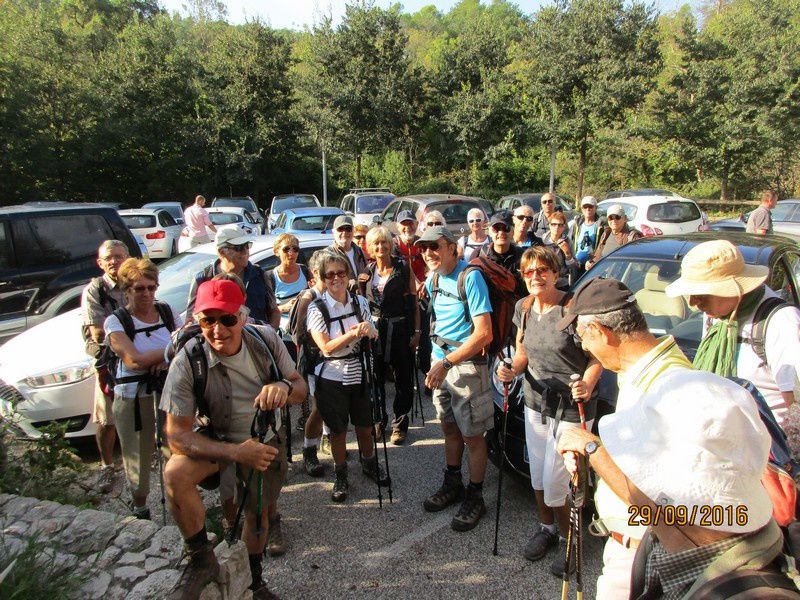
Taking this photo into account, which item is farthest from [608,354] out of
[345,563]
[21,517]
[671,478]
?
[21,517]

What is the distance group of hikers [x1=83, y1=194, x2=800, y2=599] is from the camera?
4.52ft

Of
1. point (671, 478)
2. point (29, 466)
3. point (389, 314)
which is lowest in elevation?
point (29, 466)

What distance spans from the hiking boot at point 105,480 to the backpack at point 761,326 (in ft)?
14.4

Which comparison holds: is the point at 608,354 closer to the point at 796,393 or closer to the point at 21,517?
the point at 796,393

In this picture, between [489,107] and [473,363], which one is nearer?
[473,363]

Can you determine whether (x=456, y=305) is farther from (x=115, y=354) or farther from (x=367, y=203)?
(x=367, y=203)

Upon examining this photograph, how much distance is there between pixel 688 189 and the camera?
3209 centimetres

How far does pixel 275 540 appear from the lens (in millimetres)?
3418

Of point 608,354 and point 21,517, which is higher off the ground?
point 608,354

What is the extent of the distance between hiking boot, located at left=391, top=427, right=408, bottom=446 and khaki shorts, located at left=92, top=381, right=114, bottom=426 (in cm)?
235

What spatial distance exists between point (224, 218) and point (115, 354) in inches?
517

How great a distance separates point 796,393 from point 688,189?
111ft

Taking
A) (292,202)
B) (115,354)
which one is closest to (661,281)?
(115,354)

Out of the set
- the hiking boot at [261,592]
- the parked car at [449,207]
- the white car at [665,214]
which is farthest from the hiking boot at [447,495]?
the white car at [665,214]
